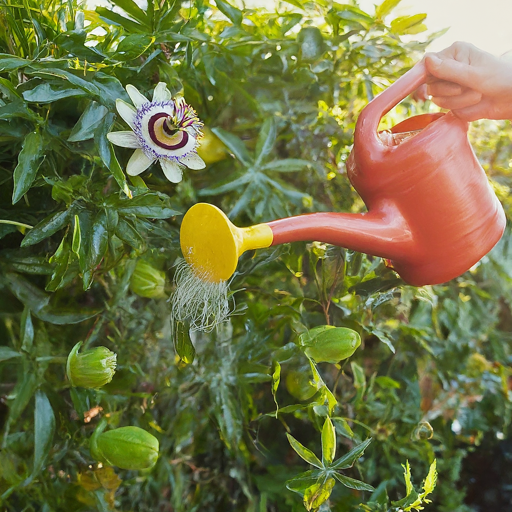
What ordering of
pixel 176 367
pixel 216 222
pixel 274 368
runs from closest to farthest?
pixel 216 222 < pixel 274 368 < pixel 176 367

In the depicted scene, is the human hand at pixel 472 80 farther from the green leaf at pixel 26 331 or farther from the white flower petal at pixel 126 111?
the green leaf at pixel 26 331

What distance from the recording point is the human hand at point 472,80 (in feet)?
1.28

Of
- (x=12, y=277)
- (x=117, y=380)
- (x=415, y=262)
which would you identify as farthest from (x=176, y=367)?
(x=415, y=262)

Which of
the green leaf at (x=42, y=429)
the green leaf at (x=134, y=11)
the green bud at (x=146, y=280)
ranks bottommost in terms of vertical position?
the green leaf at (x=42, y=429)

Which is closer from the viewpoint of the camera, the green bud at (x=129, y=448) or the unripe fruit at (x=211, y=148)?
the green bud at (x=129, y=448)

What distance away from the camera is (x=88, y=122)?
39cm

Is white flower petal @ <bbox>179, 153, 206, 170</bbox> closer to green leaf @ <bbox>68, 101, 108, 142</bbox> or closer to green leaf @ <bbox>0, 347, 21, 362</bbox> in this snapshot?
green leaf @ <bbox>68, 101, 108, 142</bbox>

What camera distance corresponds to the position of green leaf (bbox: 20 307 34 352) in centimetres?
46

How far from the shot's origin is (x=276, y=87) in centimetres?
58

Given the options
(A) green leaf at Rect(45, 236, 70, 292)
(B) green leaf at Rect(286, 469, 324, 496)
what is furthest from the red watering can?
(B) green leaf at Rect(286, 469, 324, 496)

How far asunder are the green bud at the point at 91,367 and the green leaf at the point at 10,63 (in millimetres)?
236

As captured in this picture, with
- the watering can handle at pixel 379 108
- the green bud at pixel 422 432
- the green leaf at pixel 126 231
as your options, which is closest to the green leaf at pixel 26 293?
the green leaf at pixel 126 231

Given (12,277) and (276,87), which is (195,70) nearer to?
(276,87)

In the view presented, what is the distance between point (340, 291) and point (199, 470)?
306 millimetres
